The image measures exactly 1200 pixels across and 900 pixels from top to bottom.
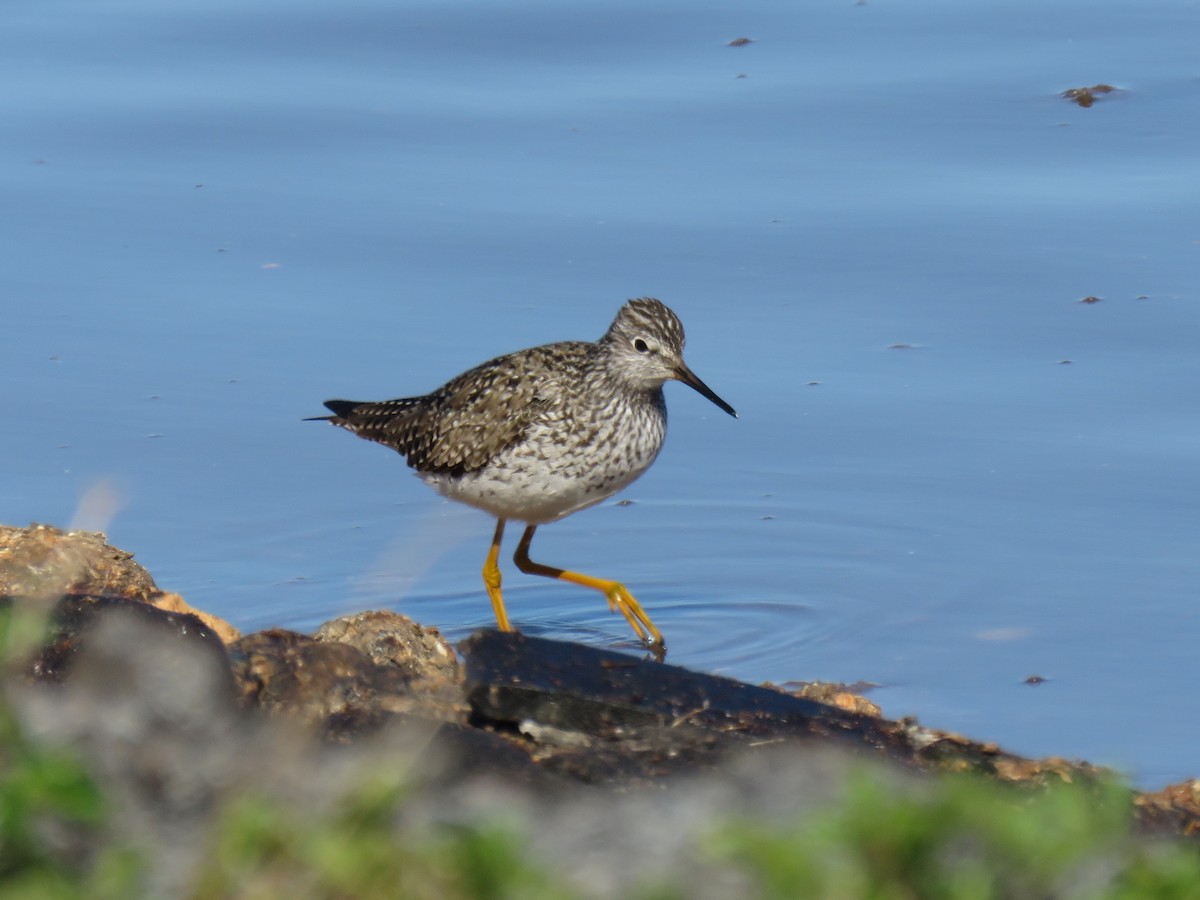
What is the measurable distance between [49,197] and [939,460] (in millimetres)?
4700

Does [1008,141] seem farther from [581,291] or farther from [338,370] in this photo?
[338,370]

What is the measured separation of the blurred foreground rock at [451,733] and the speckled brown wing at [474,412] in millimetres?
1584

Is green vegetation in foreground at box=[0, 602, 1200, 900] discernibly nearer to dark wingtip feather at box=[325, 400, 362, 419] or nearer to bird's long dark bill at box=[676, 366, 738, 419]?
bird's long dark bill at box=[676, 366, 738, 419]

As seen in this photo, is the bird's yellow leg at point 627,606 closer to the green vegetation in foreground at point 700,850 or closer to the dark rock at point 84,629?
the dark rock at point 84,629

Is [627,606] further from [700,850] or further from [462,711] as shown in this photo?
[700,850]

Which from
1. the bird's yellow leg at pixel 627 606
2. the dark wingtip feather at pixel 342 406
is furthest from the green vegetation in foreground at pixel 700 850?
the dark wingtip feather at pixel 342 406

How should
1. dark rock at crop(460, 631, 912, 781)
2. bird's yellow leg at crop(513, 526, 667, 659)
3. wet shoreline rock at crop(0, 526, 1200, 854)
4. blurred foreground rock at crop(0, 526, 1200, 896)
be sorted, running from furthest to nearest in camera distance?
bird's yellow leg at crop(513, 526, 667, 659) < dark rock at crop(460, 631, 912, 781) < wet shoreline rock at crop(0, 526, 1200, 854) < blurred foreground rock at crop(0, 526, 1200, 896)

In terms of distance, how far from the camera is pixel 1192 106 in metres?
10.3

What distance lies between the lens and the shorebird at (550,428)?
691 centimetres

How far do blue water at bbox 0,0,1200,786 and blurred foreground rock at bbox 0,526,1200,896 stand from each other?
4.17 feet

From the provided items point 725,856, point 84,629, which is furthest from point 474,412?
point 725,856

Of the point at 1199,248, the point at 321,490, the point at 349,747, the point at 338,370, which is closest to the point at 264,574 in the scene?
the point at 321,490

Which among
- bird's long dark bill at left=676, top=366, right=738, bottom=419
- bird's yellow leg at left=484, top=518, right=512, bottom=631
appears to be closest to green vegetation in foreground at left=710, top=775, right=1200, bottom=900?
bird's yellow leg at left=484, top=518, right=512, bottom=631

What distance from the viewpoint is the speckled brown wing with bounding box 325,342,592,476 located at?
23.2 feet
